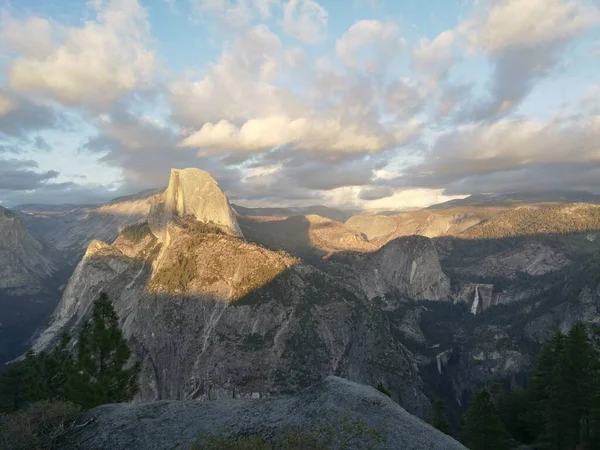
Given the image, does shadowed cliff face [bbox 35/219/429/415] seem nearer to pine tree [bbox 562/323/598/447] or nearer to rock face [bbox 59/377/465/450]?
pine tree [bbox 562/323/598/447]

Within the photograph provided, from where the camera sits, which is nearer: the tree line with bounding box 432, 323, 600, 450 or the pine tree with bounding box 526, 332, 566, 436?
the tree line with bounding box 432, 323, 600, 450

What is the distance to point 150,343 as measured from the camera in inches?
5113

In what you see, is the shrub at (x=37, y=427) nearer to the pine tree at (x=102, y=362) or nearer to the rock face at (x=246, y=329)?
the pine tree at (x=102, y=362)

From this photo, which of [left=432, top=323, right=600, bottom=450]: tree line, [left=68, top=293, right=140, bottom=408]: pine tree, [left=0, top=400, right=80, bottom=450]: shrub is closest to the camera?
[left=0, top=400, right=80, bottom=450]: shrub

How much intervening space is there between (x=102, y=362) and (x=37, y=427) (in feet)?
68.7

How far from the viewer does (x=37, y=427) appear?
20.9 m

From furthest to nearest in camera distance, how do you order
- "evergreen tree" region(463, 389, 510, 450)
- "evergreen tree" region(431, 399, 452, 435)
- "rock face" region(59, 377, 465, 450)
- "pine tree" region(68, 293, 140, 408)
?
"evergreen tree" region(431, 399, 452, 435), "evergreen tree" region(463, 389, 510, 450), "pine tree" region(68, 293, 140, 408), "rock face" region(59, 377, 465, 450)

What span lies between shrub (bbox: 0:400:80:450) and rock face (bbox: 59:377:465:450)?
87 cm

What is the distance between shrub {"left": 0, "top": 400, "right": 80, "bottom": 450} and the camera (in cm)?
1945

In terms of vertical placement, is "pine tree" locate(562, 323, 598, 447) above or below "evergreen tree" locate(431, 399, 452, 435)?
above

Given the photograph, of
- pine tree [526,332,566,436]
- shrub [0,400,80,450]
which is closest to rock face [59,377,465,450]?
shrub [0,400,80,450]

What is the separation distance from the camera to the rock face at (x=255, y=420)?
17.5m

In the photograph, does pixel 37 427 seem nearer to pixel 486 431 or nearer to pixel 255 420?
pixel 255 420

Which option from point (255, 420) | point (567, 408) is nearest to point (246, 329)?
point (567, 408)
